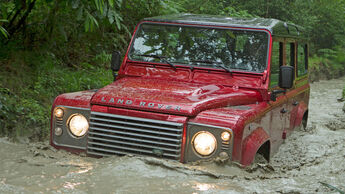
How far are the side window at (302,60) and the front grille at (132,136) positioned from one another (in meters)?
3.50

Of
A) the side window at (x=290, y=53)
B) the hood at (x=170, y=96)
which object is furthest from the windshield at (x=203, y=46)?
the side window at (x=290, y=53)

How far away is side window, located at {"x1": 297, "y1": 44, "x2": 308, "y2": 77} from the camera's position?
7.25 m

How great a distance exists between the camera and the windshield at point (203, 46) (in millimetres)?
5484

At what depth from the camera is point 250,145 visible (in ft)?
14.9

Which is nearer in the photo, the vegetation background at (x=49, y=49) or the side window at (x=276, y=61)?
the side window at (x=276, y=61)

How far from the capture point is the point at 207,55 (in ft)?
18.3

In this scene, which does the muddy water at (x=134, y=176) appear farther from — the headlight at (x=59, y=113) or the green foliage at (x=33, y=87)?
the green foliage at (x=33, y=87)

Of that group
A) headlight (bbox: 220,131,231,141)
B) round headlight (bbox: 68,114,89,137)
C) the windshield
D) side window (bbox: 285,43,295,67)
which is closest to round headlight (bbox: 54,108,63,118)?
round headlight (bbox: 68,114,89,137)

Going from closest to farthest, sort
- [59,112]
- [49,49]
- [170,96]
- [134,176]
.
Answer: [134,176]
[170,96]
[59,112]
[49,49]

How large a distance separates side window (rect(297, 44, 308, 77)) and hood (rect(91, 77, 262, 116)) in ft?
7.16

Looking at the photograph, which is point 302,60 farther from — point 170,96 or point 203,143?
point 203,143

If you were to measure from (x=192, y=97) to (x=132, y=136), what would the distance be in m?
0.71

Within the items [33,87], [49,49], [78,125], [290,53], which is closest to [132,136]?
[78,125]

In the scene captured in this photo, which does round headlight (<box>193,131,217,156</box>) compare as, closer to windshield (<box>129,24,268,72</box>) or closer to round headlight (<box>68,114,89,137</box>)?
round headlight (<box>68,114,89,137</box>)
